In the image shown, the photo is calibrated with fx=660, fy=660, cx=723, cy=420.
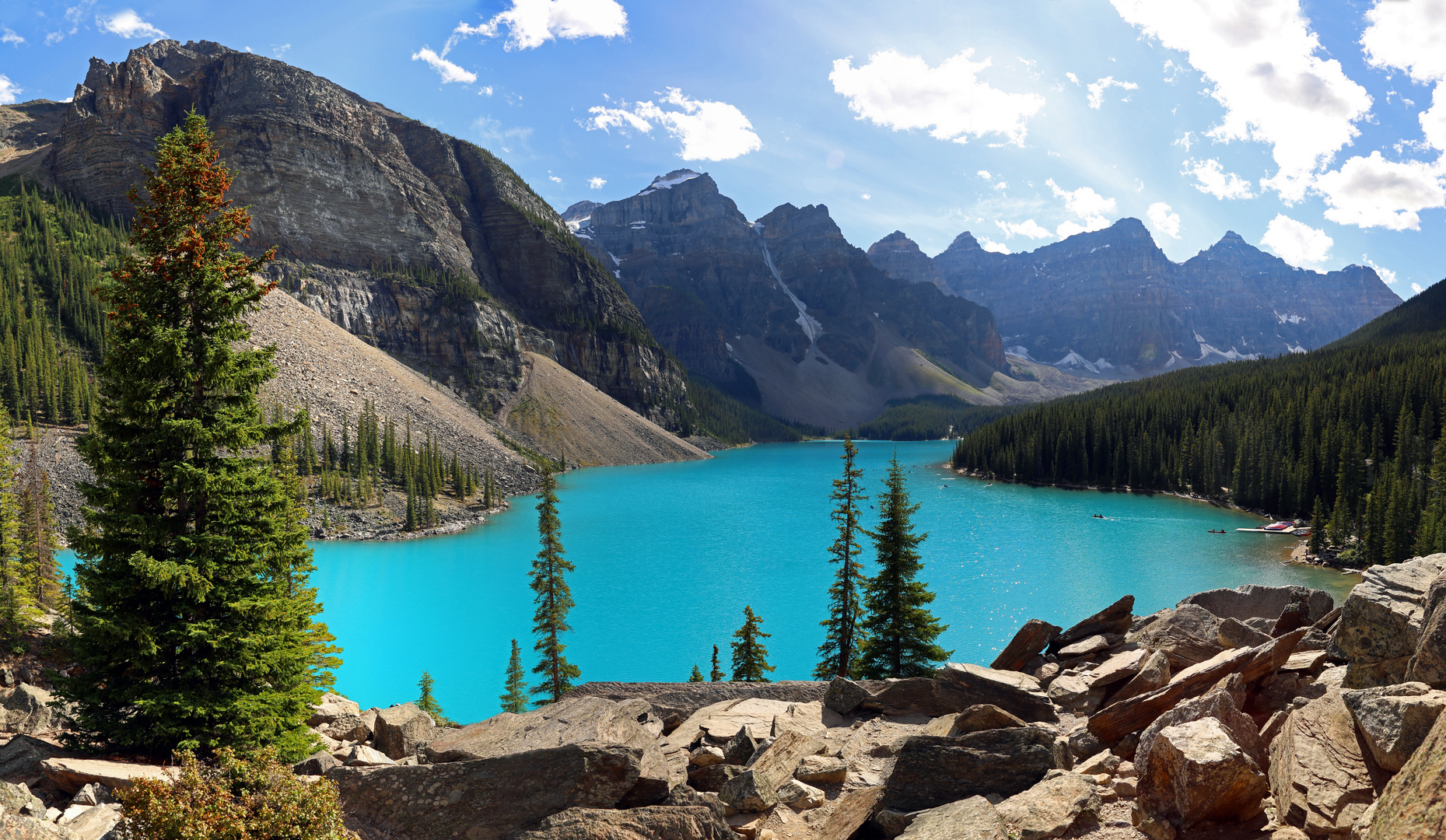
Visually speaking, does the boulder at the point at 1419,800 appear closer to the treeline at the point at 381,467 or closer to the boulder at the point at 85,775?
the boulder at the point at 85,775

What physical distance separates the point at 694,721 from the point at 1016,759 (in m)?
6.57

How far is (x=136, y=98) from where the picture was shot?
140 m

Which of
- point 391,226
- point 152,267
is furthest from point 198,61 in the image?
point 152,267

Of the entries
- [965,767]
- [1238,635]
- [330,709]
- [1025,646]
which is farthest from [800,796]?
[330,709]

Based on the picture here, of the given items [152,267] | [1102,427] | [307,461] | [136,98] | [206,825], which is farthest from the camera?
[136,98]

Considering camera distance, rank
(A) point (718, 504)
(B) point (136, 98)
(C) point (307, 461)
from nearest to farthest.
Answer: (C) point (307, 461)
(A) point (718, 504)
(B) point (136, 98)

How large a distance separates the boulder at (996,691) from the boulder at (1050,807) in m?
4.58

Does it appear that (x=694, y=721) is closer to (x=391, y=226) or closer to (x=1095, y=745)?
(x=1095, y=745)

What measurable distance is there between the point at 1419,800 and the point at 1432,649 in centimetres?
459

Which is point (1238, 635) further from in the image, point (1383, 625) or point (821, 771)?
point (821, 771)

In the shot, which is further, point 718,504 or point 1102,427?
point 1102,427

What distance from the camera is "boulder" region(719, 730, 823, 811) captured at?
9.56 meters

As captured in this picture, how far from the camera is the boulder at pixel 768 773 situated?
9.56 meters

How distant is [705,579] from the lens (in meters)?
Answer: 53.9
